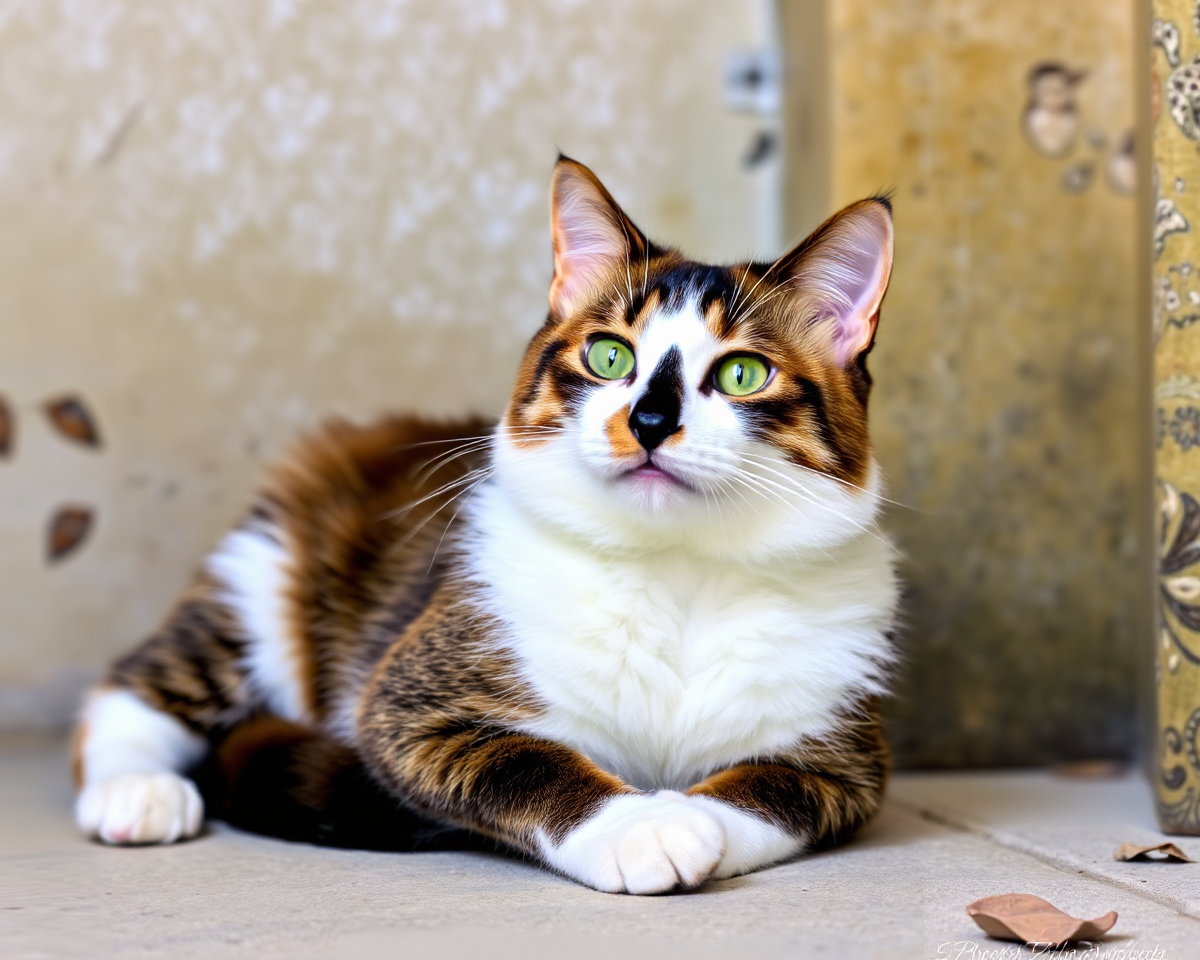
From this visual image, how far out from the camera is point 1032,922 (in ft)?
4.25

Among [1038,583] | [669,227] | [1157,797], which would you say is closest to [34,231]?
[669,227]

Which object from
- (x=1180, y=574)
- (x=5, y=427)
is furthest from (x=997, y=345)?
(x=5, y=427)

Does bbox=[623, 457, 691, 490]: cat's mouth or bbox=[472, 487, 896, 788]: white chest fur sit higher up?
bbox=[623, 457, 691, 490]: cat's mouth

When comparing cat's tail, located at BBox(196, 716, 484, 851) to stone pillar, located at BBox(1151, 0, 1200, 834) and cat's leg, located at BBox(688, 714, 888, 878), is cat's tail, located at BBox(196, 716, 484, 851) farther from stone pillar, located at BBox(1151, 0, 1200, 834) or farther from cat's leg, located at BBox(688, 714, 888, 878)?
stone pillar, located at BBox(1151, 0, 1200, 834)

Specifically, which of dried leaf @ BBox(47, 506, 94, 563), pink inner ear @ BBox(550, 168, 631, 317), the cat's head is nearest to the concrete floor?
the cat's head

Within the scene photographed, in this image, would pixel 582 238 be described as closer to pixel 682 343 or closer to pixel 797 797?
pixel 682 343

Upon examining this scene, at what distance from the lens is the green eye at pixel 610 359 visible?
69.4 inches

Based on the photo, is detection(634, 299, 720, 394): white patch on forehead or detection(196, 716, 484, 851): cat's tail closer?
detection(634, 299, 720, 394): white patch on forehead

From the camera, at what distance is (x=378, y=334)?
10.4 ft

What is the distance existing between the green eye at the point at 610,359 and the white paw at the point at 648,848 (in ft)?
2.10

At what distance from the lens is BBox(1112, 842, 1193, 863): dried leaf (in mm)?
1688

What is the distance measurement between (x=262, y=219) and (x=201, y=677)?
1387mm

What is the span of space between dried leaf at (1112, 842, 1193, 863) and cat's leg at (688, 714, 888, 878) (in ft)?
1.17

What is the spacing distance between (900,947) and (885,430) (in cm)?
166
